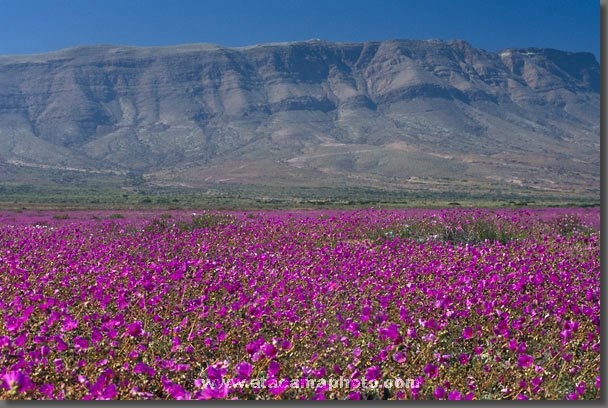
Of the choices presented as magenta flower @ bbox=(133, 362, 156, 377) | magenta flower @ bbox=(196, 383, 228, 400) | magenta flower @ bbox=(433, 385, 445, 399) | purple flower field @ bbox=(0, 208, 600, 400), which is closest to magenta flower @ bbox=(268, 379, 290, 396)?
purple flower field @ bbox=(0, 208, 600, 400)

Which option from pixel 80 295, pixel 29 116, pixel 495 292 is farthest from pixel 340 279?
pixel 29 116

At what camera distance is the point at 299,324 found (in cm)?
490

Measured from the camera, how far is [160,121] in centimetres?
19338

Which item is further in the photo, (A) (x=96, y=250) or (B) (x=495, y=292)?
(A) (x=96, y=250)

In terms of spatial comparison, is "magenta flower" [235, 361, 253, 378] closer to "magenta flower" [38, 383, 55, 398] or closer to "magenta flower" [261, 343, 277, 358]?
"magenta flower" [261, 343, 277, 358]

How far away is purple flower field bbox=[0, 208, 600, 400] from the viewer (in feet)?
11.9

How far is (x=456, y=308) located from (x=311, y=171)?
412 feet

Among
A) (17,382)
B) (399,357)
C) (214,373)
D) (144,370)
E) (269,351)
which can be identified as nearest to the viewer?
(17,382)

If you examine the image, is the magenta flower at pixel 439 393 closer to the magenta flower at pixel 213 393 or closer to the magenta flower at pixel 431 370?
the magenta flower at pixel 431 370

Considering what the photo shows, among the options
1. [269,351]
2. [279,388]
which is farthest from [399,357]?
[279,388]

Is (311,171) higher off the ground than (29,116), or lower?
lower

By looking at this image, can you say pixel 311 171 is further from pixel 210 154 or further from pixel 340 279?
pixel 340 279

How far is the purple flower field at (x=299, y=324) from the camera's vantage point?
3637mm

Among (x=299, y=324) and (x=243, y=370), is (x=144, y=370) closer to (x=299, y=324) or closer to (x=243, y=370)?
(x=243, y=370)
